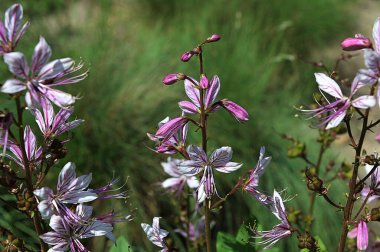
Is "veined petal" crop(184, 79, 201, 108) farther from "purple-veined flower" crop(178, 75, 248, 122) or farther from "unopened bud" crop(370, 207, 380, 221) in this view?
"unopened bud" crop(370, 207, 380, 221)

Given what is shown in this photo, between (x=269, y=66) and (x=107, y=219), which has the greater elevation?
(x=107, y=219)

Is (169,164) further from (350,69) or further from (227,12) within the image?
(350,69)

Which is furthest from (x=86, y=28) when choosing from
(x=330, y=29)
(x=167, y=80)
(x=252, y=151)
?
(x=167, y=80)

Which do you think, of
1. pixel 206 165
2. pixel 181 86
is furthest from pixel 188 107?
pixel 181 86

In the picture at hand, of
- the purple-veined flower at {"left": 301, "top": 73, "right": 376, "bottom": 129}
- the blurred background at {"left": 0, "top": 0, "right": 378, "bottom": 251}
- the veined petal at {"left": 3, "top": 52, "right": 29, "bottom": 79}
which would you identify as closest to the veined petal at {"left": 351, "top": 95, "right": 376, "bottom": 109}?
the purple-veined flower at {"left": 301, "top": 73, "right": 376, "bottom": 129}

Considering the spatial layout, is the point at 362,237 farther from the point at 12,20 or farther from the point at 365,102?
the point at 12,20

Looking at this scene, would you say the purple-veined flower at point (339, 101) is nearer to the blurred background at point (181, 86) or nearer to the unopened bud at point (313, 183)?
the unopened bud at point (313, 183)
